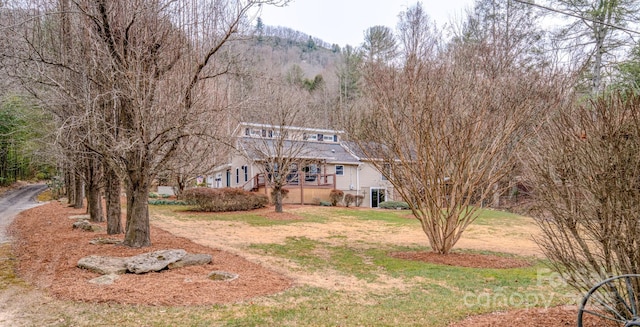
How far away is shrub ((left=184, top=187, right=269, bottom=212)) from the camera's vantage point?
19719mm

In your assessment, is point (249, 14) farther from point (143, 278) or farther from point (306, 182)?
point (306, 182)

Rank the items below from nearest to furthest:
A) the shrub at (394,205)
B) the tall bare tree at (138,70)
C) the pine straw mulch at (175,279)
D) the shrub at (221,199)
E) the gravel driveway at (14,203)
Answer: the pine straw mulch at (175,279), the tall bare tree at (138,70), the gravel driveway at (14,203), the shrub at (221,199), the shrub at (394,205)

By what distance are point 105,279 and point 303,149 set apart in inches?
615

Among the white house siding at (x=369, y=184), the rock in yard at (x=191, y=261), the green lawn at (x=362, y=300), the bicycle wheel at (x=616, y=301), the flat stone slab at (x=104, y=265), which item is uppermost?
the white house siding at (x=369, y=184)

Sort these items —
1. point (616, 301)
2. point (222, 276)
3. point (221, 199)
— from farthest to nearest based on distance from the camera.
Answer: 1. point (221, 199)
2. point (222, 276)
3. point (616, 301)

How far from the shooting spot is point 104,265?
672 centimetres

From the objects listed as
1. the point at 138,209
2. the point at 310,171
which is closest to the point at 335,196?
the point at 310,171

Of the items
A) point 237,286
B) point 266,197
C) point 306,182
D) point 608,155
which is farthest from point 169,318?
point 306,182

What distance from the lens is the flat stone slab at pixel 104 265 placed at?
6.54 meters

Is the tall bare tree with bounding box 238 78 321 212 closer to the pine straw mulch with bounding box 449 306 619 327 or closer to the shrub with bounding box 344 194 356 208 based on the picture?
the shrub with bounding box 344 194 356 208

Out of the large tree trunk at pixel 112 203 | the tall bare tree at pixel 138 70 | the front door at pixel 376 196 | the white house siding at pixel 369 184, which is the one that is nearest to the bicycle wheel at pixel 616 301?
the tall bare tree at pixel 138 70

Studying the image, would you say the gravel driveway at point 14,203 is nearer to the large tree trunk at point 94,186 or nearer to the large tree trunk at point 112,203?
the large tree trunk at point 94,186

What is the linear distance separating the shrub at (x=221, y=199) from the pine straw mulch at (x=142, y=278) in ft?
32.1

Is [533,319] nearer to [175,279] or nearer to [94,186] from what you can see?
[175,279]
